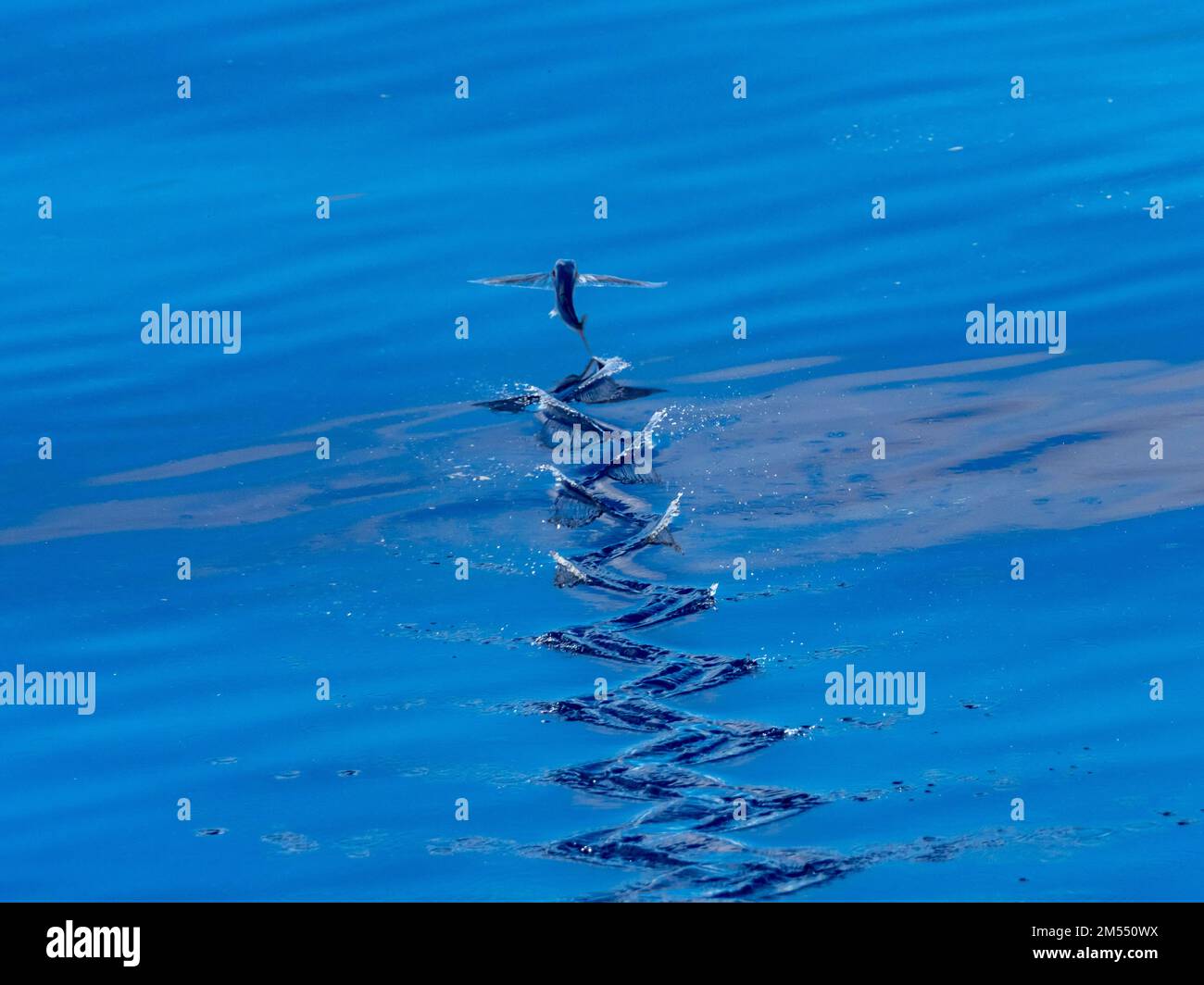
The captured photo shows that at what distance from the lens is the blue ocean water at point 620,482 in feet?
22.3

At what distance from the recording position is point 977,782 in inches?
270

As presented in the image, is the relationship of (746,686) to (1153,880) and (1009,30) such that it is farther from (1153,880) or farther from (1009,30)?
(1009,30)

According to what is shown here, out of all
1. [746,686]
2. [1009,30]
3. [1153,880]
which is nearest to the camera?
[1153,880]

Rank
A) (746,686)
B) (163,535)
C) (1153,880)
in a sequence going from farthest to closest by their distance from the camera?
(163,535) → (746,686) → (1153,880)

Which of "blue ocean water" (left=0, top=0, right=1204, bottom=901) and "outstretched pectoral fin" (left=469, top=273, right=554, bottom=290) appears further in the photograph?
"outstretched pectoral fin" (left=469, top=273, right=554, bottom=290)

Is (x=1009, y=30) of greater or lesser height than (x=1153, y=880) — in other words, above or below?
above

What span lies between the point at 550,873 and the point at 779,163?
623 centimetres

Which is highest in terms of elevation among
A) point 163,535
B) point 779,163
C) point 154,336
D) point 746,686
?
point 779,163

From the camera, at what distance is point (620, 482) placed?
9.04 m

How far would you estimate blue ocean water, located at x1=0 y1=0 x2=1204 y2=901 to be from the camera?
6.79 meters

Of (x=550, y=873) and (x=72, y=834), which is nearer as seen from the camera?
(x=550, y=873)

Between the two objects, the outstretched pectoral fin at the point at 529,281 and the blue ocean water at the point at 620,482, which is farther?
the outstretched pectoral fin at the point at 529,281

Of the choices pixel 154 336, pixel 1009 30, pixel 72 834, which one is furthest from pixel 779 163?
pixel 72 834

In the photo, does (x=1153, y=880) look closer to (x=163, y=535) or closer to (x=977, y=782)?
(x=977, y=782)
